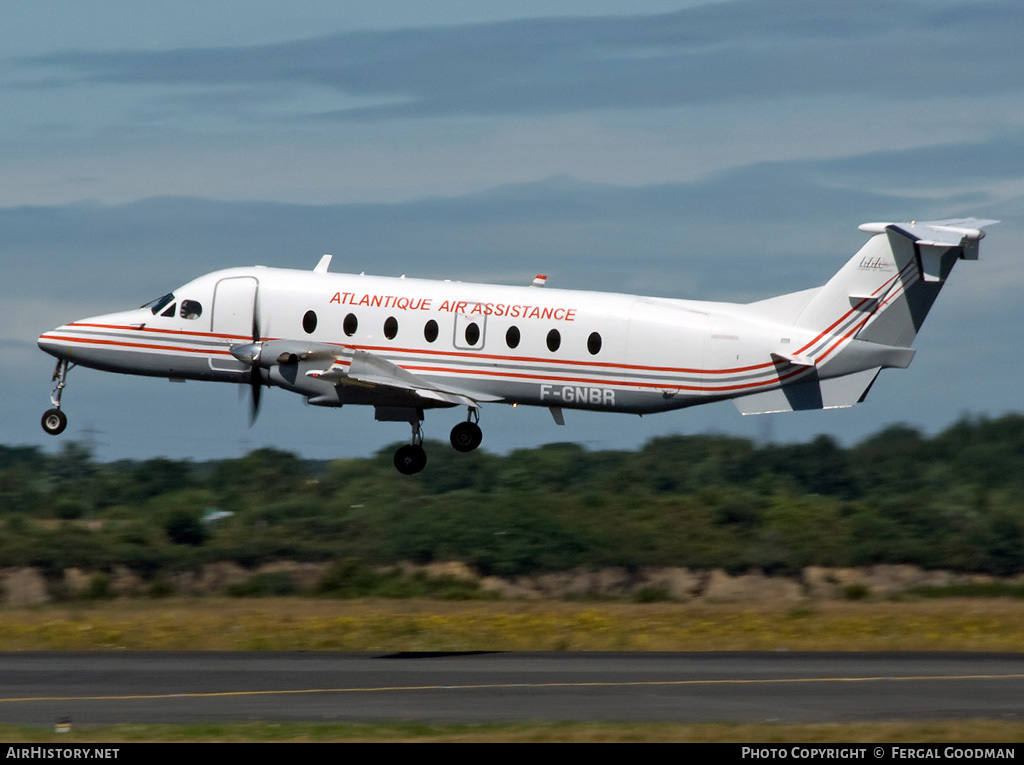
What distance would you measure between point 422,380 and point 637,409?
476cm

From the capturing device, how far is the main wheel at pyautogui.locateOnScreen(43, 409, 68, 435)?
3503 cm

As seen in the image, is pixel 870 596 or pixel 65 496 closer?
pixel 870 596

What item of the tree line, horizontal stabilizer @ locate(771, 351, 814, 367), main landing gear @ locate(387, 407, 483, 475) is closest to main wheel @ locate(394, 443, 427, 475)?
main landing gear @ locate(387, 407, 483, 475)

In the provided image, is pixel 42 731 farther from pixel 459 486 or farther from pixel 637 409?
pixel 459 486

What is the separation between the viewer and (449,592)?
171ft

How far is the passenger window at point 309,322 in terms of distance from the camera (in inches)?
1262

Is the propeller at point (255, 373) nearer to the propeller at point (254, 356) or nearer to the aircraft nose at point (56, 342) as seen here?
the propeller at point (254, 356)

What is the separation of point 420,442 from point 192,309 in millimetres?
6033

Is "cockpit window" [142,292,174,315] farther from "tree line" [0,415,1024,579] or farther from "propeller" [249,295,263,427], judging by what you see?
"tree line" [0,415,1024,579]

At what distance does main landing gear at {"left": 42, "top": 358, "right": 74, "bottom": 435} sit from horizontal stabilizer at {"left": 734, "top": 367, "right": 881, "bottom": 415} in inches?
633

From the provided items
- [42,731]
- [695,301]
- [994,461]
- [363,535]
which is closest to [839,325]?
[695,301]

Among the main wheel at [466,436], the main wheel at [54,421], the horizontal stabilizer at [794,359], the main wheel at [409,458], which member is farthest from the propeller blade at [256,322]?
the horizontal stabilizer at [794,359]

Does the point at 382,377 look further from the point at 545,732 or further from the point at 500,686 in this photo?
the point at 545,732

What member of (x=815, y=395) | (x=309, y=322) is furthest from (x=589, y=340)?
(x=309, y=322)
